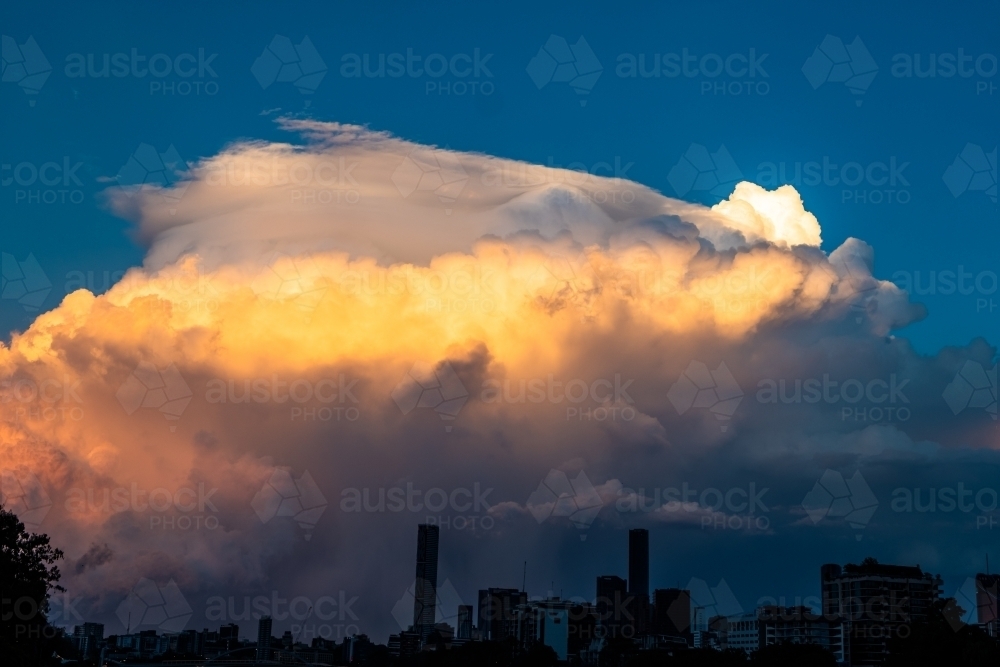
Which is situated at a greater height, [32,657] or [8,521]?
[8,521]

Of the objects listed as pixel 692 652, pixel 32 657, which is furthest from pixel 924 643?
pixel 32 657

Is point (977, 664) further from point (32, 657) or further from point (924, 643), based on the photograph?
point (32, 657)

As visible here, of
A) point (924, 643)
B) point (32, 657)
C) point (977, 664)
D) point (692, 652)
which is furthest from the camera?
point (692, 652)

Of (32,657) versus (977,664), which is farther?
(977,664)

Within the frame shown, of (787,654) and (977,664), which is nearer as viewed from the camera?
(977,664)

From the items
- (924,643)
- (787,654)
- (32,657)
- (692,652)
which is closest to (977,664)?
(924,643)

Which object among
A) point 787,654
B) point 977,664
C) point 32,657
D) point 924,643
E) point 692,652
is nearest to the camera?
point 32,657

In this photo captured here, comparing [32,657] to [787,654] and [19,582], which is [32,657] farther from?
[787,654]

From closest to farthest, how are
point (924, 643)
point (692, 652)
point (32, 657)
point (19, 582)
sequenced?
point (19, 582) → point (32, 657) → point (924, 643) → point (692, 652)

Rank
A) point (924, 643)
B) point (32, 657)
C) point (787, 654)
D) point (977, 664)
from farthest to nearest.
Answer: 1. point (787, 654)
2. point (924, 643)
3. point (977, 664)
4. point (32, 657)
